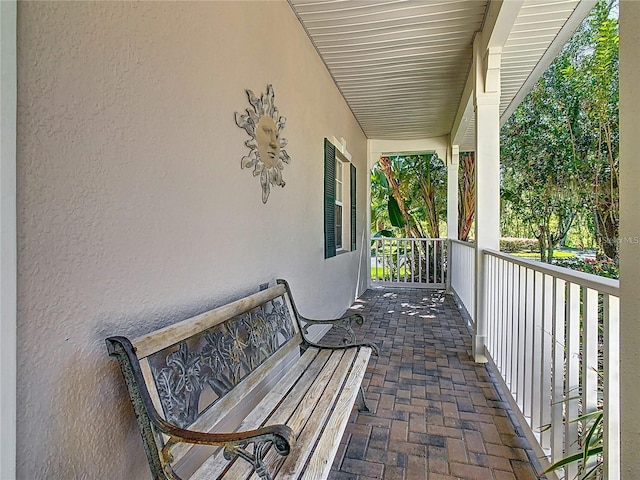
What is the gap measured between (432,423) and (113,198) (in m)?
2.20

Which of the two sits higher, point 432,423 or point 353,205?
point 353,205

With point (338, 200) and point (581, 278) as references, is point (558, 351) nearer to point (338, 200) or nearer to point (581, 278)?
point (581, 278)

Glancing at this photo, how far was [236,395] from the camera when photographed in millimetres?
1593

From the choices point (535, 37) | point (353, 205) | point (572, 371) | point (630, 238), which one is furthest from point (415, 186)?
point (630, 238)

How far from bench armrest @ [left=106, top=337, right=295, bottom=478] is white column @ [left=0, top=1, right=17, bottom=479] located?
29 cm

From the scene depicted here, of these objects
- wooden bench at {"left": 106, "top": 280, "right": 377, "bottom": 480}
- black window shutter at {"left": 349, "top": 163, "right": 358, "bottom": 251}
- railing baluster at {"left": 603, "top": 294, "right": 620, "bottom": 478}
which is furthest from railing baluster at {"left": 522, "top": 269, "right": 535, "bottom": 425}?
black window shutter at {"left": 349, "top": 163, "right": 358, "bottom": 251}

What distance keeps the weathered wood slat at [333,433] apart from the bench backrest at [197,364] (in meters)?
0.42

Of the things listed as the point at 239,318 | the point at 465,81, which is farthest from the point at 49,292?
the point at 465,81

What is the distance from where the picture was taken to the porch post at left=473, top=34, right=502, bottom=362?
3332 millimetres

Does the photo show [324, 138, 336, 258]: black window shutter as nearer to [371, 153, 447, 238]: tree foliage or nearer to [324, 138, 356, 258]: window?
[324, 138, 356, 258]: window

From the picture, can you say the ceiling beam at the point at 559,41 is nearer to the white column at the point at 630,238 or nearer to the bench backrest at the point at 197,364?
the white column at the point at 630,238

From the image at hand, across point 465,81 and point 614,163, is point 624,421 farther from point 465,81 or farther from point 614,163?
point 614,163

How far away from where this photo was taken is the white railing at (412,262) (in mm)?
7230

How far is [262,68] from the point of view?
2.36m
